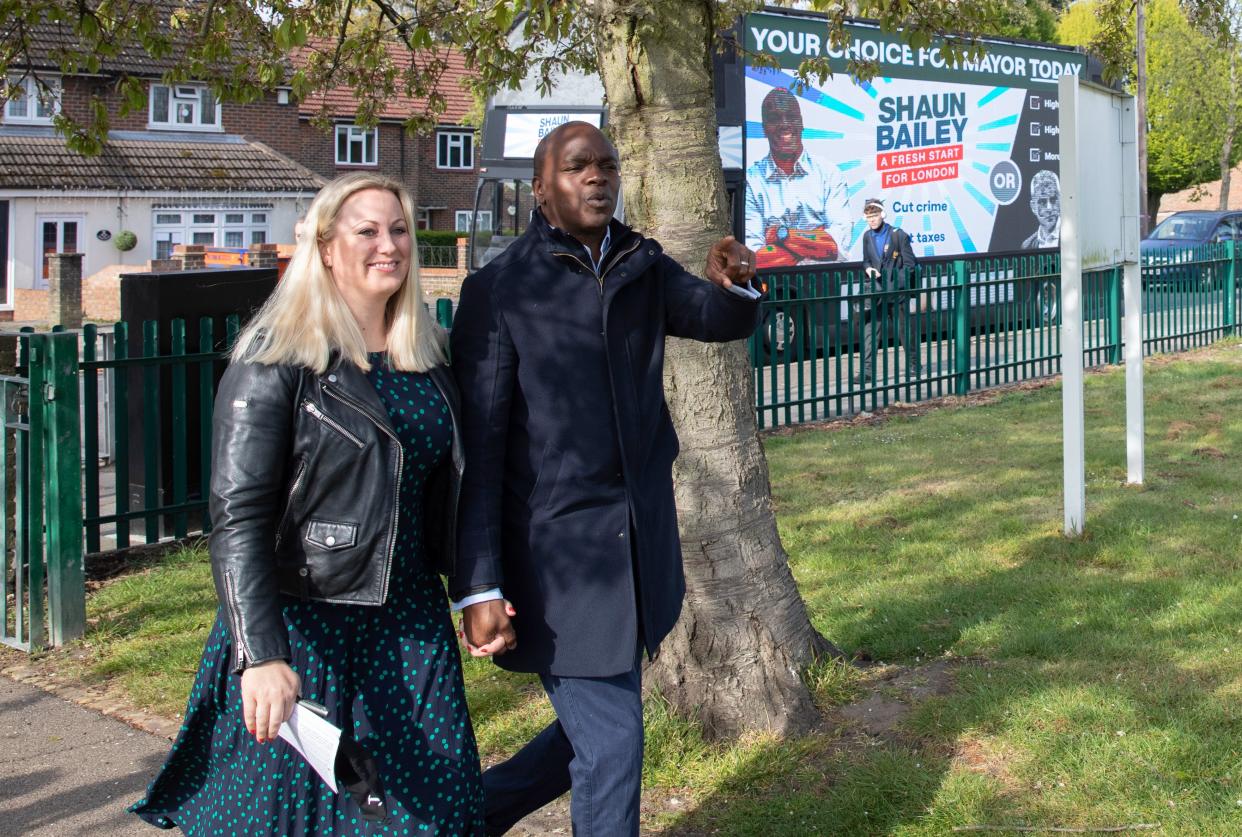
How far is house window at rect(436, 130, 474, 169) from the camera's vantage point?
147ft

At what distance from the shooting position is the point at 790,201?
51.2 ft

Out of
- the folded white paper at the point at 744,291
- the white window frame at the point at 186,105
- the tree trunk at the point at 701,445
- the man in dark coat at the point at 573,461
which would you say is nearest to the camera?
the man in dark coat at the point at 573,461

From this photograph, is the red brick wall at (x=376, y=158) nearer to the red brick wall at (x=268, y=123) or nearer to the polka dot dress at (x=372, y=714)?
the red brick wall at (x=268, y=123)

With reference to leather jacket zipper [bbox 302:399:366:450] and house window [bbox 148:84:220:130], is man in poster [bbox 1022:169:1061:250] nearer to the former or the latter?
leather jacket zipper [bbox 302:399:366:450]

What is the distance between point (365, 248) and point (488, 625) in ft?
2.74

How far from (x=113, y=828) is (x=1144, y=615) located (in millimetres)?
3788

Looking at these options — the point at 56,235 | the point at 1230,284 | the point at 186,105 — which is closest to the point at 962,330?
the point at 1230,284

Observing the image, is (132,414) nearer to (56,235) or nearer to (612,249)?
(612,249)

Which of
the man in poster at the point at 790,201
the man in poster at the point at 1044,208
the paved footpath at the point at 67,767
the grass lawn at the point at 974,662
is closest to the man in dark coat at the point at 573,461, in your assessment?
the grass lawn at the point at 974,662

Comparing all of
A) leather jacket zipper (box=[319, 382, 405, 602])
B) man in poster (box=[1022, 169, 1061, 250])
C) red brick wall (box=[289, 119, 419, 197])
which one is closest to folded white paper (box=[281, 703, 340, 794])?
leather jacket zipper (box=[319, 382, 405, 602])

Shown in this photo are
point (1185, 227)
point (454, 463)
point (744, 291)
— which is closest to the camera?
point (454, 463)

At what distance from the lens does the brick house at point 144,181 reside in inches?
1282

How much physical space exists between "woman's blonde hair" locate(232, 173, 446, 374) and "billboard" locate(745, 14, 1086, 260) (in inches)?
456

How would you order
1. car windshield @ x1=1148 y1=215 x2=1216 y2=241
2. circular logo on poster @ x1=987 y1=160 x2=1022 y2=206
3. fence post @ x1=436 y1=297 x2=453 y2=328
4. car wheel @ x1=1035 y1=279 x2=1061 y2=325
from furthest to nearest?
car windshield @ x1=1148 y1=215 x2=1216 y2=241 → circular logo on poster @ x1=987 y1=160 x2=1022 y2=206 → car wheel @ x1=1035 y1=279 x2=1061 y2=325 → fence post @ x1=436 y1=297 x2=453 y2=328
